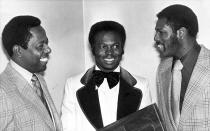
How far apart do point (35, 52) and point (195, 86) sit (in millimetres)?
988

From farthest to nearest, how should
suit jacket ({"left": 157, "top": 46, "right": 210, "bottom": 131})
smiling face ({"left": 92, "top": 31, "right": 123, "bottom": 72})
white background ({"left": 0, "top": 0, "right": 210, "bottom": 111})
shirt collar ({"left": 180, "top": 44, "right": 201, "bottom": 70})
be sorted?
1. white background ({"left": 0, "top": 0, "right": 210, "bottom": 111})
2. smiling face ({"left": 92, "top": 31, "right": 123, "bottom": 72})
3. shirt collar ({"left": 180, "top": 44, "right": 201, "bottom": 70})
4. suit jacket ({"left": 157, "top": 46, "right": 210, "bottom": 131})

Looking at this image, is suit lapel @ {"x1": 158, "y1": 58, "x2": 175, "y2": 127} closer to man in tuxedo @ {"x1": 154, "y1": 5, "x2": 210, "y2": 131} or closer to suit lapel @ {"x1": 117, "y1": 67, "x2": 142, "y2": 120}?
man in tuxedo @ {"x1": 154, "y1": 5, "x2": 210, "y2": 131}

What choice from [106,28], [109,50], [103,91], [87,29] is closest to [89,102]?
[103,91]

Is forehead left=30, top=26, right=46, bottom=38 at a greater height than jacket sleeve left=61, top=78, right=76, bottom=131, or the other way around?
forehead left=30, top=26, right=46, bottom=38

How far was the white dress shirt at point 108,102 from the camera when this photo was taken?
241cm

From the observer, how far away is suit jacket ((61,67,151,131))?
2.38 metres

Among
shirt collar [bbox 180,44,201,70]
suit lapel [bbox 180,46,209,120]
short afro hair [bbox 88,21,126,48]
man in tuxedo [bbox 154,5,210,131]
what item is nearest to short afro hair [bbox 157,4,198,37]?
man in tuxedo [bbox 154,5,210,131]

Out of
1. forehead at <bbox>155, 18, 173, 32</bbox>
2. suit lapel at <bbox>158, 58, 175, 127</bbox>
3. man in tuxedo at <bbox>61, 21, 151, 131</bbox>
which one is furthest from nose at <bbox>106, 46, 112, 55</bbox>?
suit lapel at <bbox>158, 58, 175, 127</bbox>

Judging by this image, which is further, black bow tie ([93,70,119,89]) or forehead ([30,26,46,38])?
black bow tie ([93,70,119,89])

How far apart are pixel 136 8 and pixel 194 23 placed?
3.42 ft

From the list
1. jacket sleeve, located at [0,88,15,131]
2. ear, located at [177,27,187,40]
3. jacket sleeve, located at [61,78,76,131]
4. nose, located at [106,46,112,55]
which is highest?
ear, located at [177,27,187,40]

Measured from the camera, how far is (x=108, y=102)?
2428 mm

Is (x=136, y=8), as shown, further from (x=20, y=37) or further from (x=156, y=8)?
(x=20, y=37)

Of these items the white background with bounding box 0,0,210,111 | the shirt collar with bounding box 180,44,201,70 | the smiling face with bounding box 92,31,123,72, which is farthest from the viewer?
the white background with bounding box 0,0,210,111
